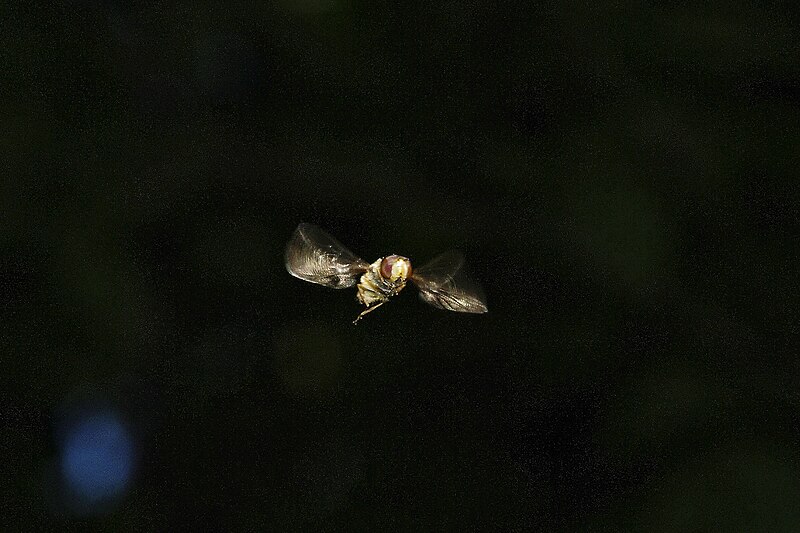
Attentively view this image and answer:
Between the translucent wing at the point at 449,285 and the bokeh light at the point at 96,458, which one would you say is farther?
the bokeh light at the point at 96,458

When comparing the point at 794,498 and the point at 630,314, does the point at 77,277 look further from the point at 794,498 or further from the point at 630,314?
the point at 794,498

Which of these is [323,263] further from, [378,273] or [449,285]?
[449,285]

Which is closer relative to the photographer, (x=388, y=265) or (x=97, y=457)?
(x=388, y=265)

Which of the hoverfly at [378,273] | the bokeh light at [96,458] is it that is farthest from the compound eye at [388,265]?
the bokeh light at [96,458]

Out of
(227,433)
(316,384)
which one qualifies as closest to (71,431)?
(227,433)

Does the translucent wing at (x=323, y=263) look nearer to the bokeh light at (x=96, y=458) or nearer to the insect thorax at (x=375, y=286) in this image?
the insect thorax at (x=375, y=286)

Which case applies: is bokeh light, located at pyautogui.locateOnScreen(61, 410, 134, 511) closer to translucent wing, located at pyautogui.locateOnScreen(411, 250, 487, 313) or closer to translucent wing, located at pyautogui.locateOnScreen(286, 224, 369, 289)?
translucent wing, located at pyautogui.locateOnScreen(286, 224, 369, 289)

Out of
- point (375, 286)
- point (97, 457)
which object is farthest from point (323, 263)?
point (97, 457)
